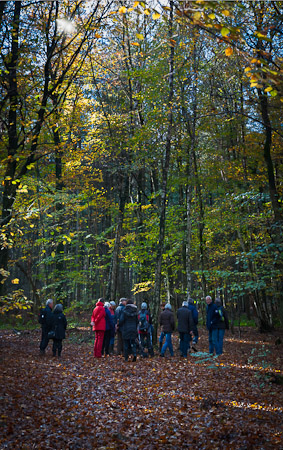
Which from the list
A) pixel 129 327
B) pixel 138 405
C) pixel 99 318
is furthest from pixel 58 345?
pixel 138 405

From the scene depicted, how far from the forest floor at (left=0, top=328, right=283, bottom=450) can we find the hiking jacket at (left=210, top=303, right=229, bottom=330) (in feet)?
3.58

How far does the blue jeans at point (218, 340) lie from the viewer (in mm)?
12461

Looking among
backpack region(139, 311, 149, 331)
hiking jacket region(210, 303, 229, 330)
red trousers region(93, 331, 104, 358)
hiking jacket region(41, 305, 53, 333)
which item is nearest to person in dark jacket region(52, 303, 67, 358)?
hiking jacket region(41, 305, 53, 333)

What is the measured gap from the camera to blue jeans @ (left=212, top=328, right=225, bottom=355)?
40.9 ft

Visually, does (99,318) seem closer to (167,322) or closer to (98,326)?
(98,326)

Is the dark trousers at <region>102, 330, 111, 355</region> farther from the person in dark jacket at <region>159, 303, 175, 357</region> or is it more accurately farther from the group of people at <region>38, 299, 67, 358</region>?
the person in dark jacket at <region>159, 303, 175, 357</region>

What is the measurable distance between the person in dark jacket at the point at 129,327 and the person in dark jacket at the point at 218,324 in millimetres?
2681

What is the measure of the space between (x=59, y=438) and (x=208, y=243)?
19.6 metres

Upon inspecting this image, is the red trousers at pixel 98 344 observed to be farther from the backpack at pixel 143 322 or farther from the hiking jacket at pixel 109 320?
the backpack at pixel 143 322

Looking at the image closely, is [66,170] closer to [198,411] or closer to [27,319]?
[27,319]

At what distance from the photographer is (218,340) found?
12.6m

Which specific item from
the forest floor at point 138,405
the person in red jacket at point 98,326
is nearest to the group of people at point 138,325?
the person in red jacket at point 98,326

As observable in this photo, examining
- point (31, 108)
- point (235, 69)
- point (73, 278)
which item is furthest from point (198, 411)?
point (73, 278)

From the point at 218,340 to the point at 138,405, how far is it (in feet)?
20.4
